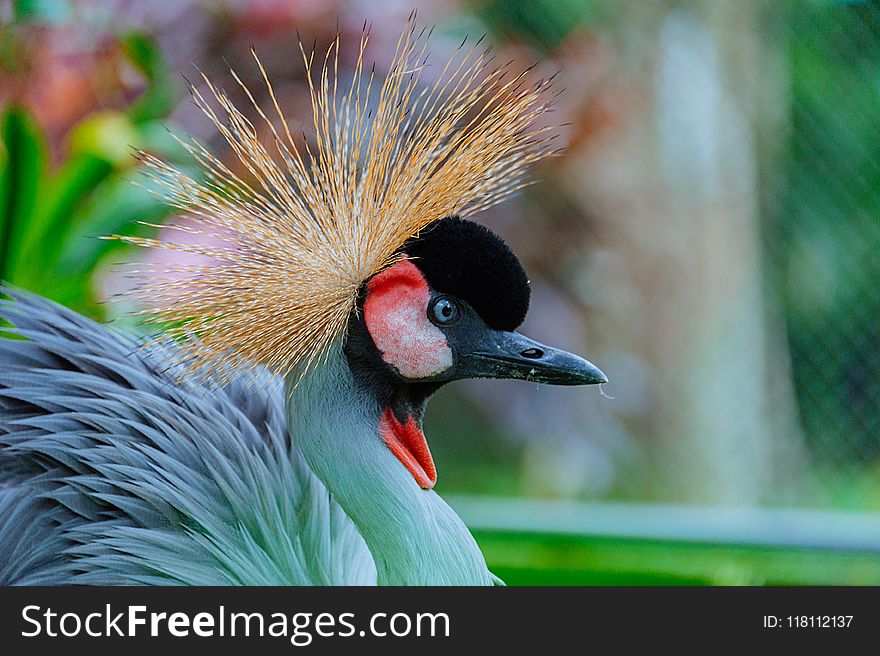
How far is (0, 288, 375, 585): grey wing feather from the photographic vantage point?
3.09ft

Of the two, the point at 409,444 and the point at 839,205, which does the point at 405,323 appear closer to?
the point at 409,444

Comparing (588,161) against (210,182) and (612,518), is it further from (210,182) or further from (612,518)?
(210,182)

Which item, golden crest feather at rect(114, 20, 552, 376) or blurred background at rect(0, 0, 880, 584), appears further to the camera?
blurred background at rect(0, 0, 880, 584)

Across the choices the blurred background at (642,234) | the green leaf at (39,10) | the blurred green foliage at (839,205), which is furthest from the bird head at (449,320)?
the blurred green foliage at (839,205)

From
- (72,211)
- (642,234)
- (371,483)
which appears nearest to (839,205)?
(642,234)

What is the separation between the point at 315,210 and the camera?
955mm

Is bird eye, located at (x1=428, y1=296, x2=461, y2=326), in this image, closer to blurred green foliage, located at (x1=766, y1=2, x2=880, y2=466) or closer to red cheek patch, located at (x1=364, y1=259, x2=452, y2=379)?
red cheek patch, located at (x1=364, y1=259, x2=452, y2=379)

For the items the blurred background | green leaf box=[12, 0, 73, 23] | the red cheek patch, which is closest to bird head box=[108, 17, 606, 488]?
the red cheek patch

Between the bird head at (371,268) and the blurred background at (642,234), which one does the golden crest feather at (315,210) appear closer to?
the bird head at (371,268)

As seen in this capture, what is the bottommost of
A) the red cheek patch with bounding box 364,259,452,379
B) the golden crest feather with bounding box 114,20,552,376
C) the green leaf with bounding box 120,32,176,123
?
the red cheek patch with bounding box 364,259,452,379

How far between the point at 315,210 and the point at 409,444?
251 millimetres

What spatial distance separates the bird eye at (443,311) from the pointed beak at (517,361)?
0.11ft

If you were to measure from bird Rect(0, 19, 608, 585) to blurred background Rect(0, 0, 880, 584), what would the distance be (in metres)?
0.56
